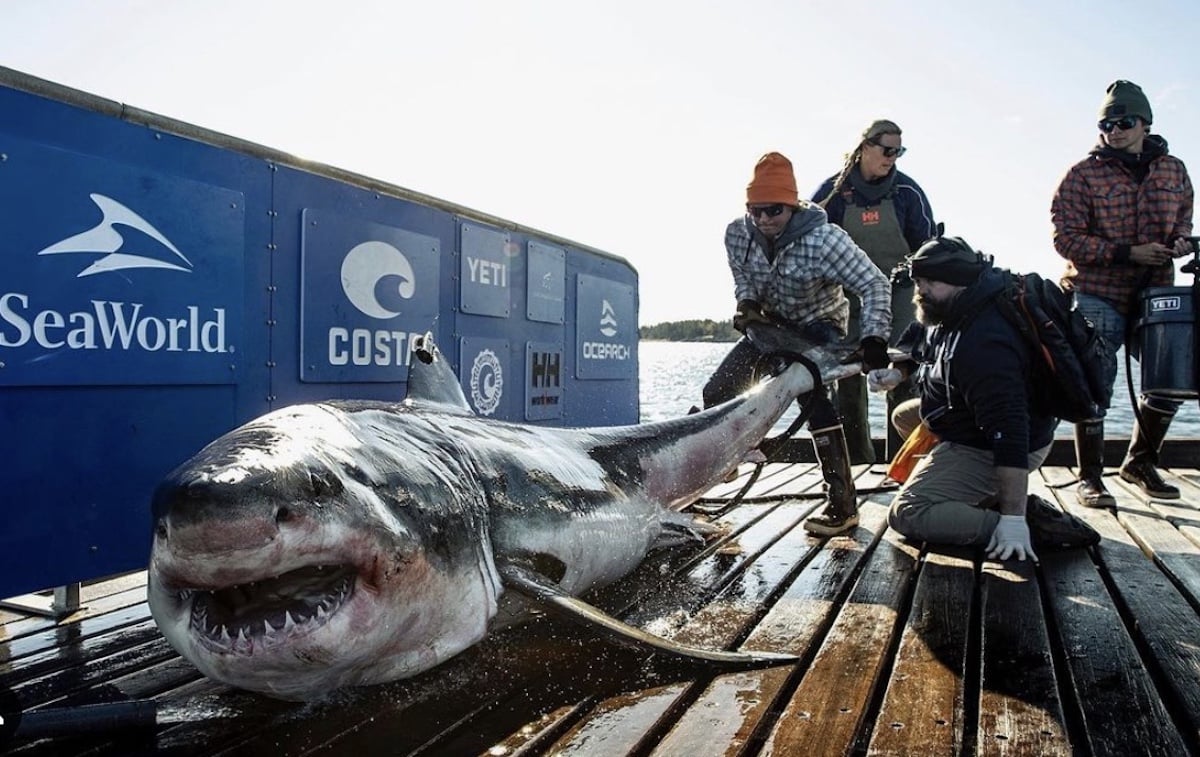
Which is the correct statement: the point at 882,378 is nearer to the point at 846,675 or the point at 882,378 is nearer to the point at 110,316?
the point at 846,675

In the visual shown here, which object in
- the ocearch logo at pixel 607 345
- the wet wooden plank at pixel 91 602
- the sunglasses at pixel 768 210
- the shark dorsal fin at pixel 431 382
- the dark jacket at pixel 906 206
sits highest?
the dark jacket at pixel 906 206

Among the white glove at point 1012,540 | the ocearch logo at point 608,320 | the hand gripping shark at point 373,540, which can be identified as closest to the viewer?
the hand gripping shark at point 373,540

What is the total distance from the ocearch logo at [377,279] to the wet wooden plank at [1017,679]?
3.63 m

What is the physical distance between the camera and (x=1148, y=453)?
629 cm

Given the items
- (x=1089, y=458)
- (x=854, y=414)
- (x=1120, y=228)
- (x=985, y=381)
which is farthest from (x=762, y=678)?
(x=854, y=414)

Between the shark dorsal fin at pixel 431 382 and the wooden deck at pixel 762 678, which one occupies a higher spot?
the shark dorsal fin at pixel 431 382

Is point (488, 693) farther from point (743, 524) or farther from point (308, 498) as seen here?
point (743, 524)

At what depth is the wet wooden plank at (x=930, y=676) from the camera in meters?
2.18

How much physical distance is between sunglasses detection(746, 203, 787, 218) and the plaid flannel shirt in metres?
0.21

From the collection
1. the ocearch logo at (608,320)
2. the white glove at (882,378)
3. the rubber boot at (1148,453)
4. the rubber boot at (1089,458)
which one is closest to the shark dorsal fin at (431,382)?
the white glove at (882,378)

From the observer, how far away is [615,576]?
12.2ft

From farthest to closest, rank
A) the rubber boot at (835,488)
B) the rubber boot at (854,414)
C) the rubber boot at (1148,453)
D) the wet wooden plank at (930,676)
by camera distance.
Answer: the rubber boot at (854,414) → the rubber boot at (1148,453) → the rubber boot at (835,488) → the wet wooden plank at (930,676)

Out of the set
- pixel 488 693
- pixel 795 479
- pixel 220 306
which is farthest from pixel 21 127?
pixel 795 479

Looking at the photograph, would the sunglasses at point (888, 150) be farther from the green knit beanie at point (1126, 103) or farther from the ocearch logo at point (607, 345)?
the ocearch logo at point (607, 345)
